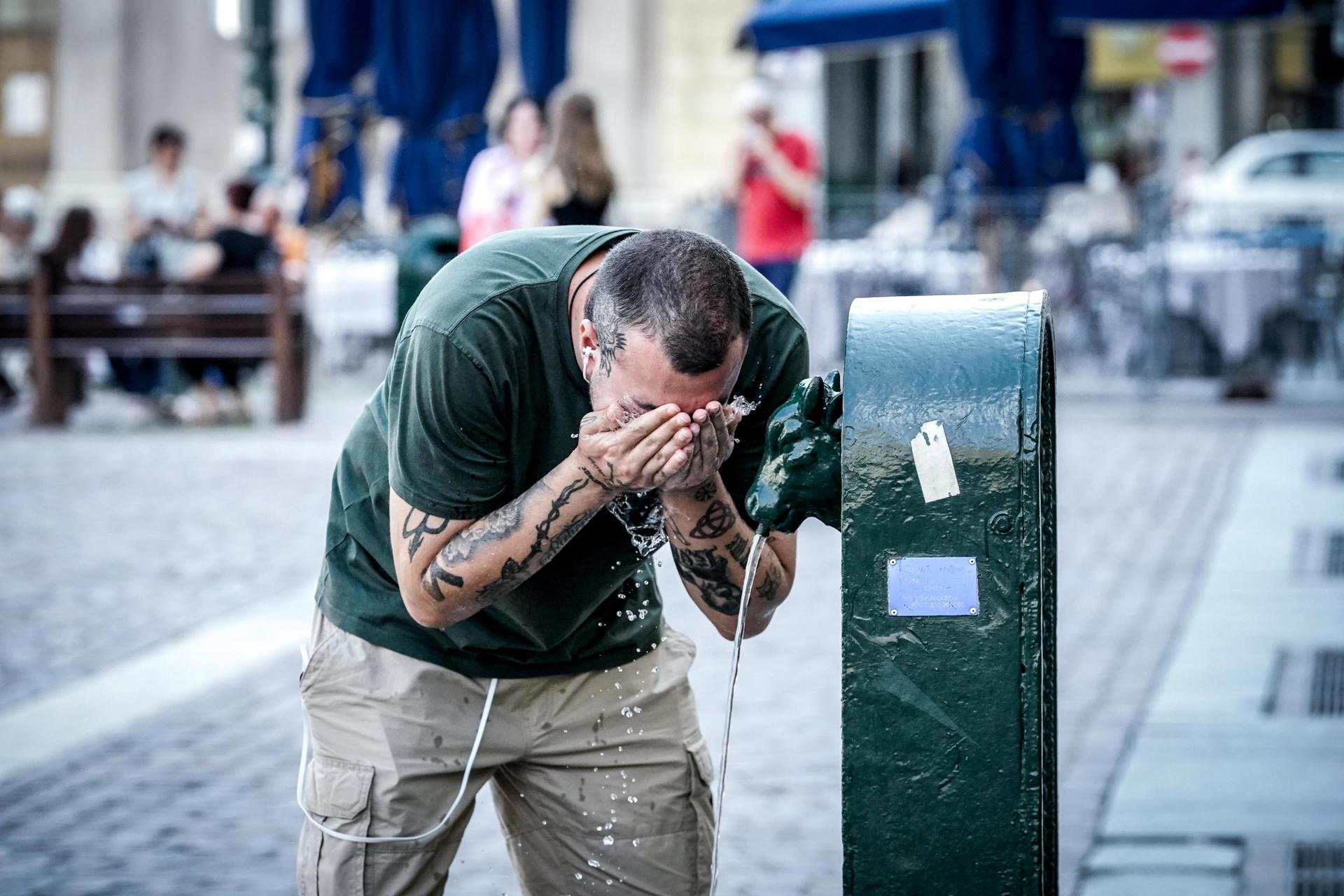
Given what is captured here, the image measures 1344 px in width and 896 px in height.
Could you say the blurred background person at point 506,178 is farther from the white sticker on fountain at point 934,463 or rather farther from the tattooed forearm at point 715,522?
the white sticker on fountain at point 934,463

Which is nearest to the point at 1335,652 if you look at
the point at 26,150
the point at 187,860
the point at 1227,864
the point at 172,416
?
the point at 1227,864

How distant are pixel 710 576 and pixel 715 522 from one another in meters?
0.14

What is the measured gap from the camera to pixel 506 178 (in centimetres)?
944

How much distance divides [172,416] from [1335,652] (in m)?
8.80

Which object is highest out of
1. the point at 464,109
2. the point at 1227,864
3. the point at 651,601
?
the point at 464,109

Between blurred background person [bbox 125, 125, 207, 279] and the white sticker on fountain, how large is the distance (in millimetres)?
11746

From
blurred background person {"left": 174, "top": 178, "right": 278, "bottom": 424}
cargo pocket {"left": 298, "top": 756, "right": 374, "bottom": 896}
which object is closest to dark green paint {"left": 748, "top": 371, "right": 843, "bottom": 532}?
cargo pocket {"left": 298, "top": 756, "right": 374, "bottom": 896}

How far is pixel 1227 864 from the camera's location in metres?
4.43

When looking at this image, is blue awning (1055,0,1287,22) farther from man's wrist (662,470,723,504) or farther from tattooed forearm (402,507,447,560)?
tattooed forearm (402,507,447,560)

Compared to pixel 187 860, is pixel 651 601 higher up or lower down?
higher up

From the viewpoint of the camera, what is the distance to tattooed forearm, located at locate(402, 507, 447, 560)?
2689 mm

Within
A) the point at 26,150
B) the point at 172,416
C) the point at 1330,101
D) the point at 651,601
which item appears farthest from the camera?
the point at 1330,101

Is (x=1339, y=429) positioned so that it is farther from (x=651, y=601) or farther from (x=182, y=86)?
(x=182, y=86)

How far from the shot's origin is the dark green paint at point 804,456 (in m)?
2.42
